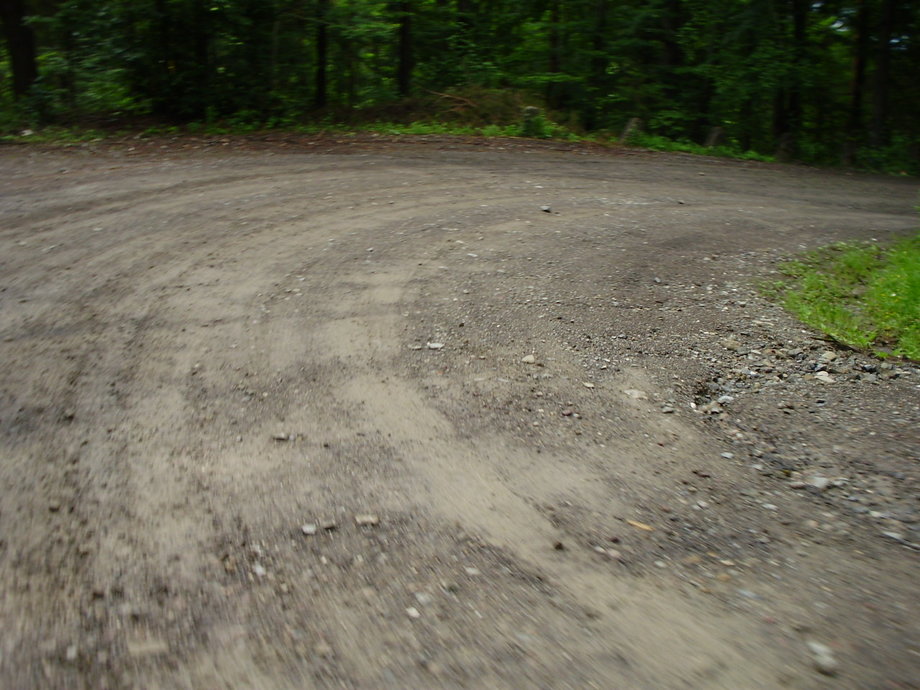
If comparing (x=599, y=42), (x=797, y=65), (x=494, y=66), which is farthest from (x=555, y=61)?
(x=797, y=65)

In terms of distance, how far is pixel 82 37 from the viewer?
49.0 ft

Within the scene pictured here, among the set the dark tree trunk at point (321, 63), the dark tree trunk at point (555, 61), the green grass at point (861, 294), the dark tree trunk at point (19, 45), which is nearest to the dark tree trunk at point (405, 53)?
A: the dark tree trunk at point (321, 63)

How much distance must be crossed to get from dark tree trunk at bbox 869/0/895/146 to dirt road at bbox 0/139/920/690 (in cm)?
1426

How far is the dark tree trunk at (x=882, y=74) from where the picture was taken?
1883 cm

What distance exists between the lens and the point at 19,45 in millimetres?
16359

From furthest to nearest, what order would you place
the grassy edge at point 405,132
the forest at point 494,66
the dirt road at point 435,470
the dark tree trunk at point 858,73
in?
1. the dark tree trunk at point 858,73
2. the forest at point 494,66
3. the grassy edge at point 405,132
4. the dirt road at point 435,470

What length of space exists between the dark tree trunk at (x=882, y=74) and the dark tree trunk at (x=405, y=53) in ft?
40.0

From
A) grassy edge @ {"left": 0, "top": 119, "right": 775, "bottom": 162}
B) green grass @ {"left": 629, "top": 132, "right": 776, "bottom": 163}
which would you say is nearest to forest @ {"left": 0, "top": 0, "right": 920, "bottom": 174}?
grassy edge @ {"left": 0, "top": 119, "right": 775, "bottom": 162}

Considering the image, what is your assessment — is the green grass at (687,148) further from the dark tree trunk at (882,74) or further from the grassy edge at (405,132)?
the dark tree trunk at (882,74)

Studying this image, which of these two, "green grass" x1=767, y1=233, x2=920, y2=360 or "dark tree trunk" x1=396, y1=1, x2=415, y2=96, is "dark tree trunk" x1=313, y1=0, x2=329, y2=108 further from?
"green grass" x1=767, y1=233, x2=920, y2=360

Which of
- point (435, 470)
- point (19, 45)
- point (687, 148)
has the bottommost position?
point (435, 470)

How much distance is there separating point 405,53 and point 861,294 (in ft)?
49.9

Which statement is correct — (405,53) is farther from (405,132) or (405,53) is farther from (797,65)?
(797,65)

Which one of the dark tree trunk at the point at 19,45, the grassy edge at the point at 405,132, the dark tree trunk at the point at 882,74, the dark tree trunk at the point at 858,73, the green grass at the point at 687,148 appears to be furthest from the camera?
the dark tree trunk at the point at 858,73
